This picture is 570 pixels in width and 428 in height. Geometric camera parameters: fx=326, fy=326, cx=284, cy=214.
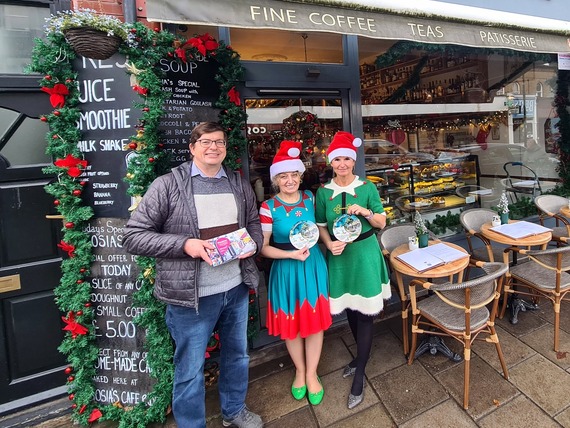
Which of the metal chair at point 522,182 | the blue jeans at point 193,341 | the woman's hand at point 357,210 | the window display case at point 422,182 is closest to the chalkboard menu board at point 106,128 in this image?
the blue jeans at point 193,341

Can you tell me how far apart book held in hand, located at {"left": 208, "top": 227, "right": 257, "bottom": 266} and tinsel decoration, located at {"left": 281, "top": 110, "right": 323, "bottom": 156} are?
9.08 feet

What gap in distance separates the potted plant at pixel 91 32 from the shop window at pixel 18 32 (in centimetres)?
74

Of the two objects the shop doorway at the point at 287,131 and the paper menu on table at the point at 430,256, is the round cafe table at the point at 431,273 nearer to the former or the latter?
the paper menu on table at the point at 430,256

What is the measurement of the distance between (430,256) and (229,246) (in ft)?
6.26

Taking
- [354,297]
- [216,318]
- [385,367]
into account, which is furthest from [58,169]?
[385,367]

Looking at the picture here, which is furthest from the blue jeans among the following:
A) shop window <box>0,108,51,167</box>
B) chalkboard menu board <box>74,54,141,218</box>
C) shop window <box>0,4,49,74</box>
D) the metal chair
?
the metal chair

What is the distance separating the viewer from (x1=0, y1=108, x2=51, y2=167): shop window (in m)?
2.45

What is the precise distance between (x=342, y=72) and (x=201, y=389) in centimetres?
318

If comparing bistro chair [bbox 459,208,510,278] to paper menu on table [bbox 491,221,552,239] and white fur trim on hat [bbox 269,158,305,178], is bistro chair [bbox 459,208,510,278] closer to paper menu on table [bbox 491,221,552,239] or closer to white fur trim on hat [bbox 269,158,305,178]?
paper menu on table [bbox 491,221,552,239]

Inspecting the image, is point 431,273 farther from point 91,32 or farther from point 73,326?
point 91,32

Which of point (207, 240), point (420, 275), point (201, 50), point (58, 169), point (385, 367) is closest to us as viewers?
point (207, 240)

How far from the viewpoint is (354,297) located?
2.47 meters

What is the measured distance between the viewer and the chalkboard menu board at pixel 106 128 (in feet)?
7.32

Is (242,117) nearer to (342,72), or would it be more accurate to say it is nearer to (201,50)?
(201,50)
